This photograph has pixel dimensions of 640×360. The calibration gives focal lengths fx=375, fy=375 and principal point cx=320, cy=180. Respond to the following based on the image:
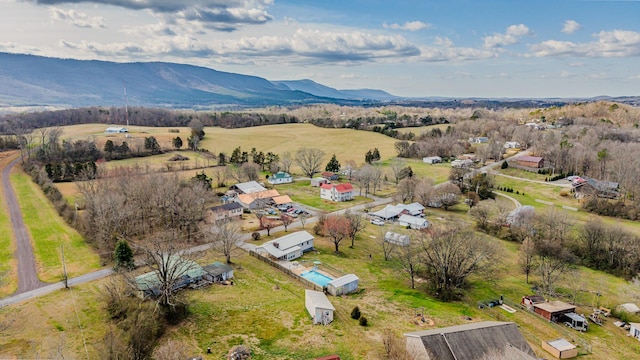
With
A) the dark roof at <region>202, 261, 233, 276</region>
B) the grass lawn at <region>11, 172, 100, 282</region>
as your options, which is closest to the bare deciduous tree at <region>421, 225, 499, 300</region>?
the dark roof at <region>202, 261, 233, 276</region>

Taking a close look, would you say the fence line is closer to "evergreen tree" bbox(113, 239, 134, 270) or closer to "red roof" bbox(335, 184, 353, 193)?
"evergreen tree" bbox(113, 239, 134, 270)

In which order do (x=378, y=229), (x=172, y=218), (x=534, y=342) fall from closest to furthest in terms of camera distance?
1. (x=534, y=342)
2. (x=172, y=218)
3. (x=378, y=229)

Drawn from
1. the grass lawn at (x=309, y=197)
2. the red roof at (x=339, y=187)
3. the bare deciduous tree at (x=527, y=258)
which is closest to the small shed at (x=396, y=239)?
the bare deciduous tree at (x=527, y=258)

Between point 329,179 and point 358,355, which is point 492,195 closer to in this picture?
point 329,179

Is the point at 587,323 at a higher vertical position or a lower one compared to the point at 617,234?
lower

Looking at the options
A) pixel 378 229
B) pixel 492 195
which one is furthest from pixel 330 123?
pixel 378 229

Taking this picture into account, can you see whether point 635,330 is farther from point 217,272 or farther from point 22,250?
point 22,250

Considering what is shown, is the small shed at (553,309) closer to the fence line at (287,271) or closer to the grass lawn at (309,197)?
the fence line at (287,271)
